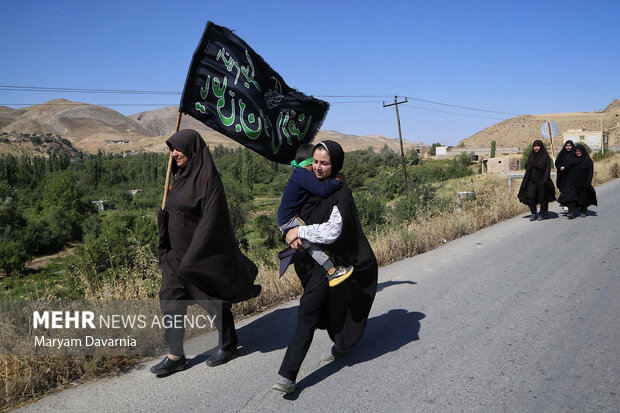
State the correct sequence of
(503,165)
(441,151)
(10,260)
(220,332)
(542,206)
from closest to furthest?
(220,332)
(542,206)
(10,260)
(503,165)
(441,151)

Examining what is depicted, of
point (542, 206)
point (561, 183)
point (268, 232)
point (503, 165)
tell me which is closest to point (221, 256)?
point (542, 206)

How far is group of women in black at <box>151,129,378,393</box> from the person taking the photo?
3568 millimetres

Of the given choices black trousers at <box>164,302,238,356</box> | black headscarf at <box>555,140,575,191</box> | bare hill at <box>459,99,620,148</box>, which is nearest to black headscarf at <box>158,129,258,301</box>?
black trousers at <box>164,302,238,356</box>

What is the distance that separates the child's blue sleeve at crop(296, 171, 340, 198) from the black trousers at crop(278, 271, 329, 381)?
599 millimetres

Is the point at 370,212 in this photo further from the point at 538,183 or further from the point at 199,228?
the point at 199,228

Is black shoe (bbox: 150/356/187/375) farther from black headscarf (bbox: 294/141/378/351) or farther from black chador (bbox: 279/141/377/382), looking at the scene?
black headscarf (bbox: 294/141/378/351)

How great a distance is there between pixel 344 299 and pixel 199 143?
162cm

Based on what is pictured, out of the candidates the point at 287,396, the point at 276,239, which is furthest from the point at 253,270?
the point at 276,239

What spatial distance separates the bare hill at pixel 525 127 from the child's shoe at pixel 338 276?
372 ft

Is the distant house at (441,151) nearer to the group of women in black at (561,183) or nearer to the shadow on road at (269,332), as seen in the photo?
the group of women in black at (561,183)

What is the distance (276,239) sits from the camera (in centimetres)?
2958

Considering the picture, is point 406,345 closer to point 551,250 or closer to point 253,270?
point 253,270

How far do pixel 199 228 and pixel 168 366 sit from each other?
3.57 feet

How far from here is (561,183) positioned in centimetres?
1172
